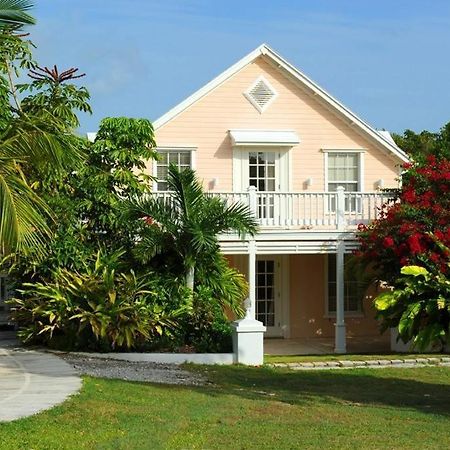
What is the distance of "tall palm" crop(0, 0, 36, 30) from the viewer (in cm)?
1373

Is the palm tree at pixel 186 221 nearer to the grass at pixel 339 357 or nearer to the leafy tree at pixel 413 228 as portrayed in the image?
the grass at pixel 339 357

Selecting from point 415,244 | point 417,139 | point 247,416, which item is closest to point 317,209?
point 415,244

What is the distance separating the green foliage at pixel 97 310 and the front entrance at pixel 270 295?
6.01m

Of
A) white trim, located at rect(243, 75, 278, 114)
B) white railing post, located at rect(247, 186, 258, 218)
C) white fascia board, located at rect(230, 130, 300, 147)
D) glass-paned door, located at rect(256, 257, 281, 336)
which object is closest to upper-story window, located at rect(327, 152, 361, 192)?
white fascia board, located at rect(230, 130, 300, 147)

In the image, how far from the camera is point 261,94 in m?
24.6

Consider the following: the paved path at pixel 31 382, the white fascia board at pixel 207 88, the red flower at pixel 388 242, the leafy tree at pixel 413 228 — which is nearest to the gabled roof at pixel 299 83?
the white fascia board at pixel 207 88

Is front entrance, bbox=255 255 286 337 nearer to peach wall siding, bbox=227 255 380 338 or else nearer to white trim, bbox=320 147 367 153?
peach wall siding, bbox=227 255 380 338

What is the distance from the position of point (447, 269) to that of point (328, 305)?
779cm

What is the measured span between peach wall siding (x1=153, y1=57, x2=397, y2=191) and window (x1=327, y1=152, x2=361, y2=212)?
0.25m

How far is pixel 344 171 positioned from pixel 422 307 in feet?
37.6

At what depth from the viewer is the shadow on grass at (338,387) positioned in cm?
1400

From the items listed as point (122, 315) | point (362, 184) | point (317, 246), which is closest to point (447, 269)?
point (317, 246)

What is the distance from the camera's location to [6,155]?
13.5m

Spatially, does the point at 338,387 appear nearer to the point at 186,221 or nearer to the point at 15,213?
the point at 186,221
